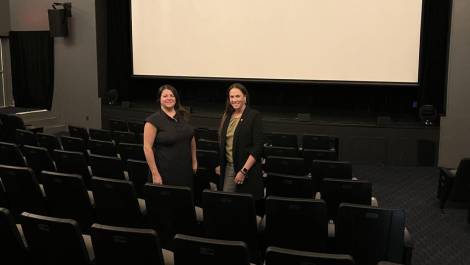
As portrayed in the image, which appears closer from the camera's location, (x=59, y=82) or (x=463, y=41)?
(x=463, y=41)

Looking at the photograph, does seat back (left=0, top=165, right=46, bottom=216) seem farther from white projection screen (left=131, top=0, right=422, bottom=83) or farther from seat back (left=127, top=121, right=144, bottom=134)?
white projection screen (left=131, top=0, right=422, bottom=83)

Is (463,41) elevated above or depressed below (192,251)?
above

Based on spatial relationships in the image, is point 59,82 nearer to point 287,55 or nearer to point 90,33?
point 90,33

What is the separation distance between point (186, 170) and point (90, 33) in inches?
323

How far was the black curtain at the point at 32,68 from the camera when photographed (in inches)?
481

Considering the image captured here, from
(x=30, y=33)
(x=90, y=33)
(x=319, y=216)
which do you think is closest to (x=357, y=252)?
(x=319, y=216)

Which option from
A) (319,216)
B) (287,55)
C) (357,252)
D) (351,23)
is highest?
(351,23)

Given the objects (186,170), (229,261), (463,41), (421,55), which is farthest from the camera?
(421,55)

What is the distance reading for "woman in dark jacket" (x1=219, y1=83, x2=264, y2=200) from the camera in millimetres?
4289

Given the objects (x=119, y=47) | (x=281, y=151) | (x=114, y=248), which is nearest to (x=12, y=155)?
(x=281, y=151)

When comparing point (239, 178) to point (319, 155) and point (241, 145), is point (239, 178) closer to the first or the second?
point (241, 145)

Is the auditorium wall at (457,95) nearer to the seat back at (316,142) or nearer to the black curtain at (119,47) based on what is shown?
the seat back at (316,142)

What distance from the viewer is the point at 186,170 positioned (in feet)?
14.0

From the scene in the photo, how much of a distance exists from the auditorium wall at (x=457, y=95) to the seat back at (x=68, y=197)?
652 cm
